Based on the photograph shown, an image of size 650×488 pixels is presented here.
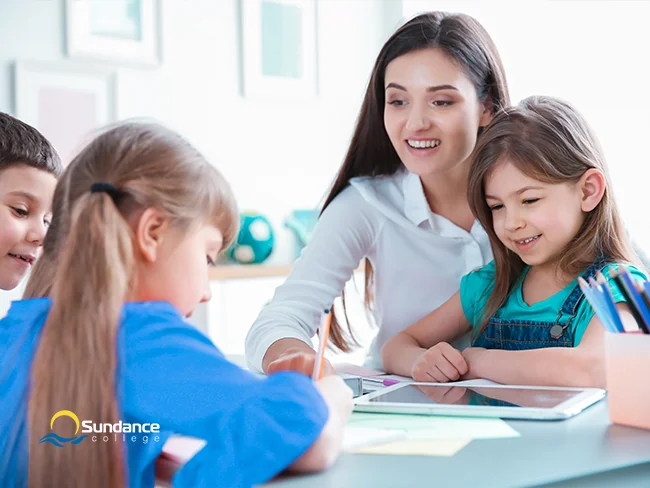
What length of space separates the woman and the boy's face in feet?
1.41

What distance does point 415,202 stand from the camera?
171cm

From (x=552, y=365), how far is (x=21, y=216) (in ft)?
2.88

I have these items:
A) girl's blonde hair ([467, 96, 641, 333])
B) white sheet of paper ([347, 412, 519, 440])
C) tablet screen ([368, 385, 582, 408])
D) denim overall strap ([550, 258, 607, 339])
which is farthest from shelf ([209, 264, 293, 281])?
white sheet of paper ([347, 412, 519, 440])

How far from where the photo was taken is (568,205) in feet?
4.66

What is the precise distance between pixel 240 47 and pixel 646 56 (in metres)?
1.70

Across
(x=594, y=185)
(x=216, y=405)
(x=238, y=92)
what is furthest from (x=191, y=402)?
(x=238, y=92)

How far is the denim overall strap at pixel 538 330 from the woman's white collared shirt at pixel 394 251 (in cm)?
22

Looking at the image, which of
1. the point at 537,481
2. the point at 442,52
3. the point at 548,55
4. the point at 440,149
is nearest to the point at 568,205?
the point at 440,149

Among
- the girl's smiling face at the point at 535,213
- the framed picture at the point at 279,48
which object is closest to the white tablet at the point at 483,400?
the girl's smiling face at the point at 535,213

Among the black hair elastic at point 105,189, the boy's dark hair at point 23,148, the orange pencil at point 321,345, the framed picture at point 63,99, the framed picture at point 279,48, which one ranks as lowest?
the orange pencil at point 321,345

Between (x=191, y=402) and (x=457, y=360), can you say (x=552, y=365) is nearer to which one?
(x=457, y=360)

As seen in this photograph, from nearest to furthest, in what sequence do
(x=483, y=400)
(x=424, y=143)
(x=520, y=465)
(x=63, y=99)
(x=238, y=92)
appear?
(x=520, y=465) → (x=483, y=400) → (x=424, y=143) → (x=63, y=99) → (x=238, y=92)

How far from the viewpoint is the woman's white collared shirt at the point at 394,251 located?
65.6 inches

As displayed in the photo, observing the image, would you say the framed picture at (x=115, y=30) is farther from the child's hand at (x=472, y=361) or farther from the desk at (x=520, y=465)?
the desk at (x=520, y=465)
